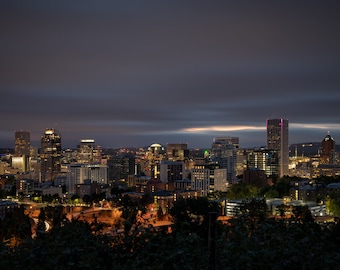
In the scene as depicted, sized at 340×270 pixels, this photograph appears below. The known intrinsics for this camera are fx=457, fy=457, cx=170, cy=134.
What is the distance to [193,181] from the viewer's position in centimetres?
4134

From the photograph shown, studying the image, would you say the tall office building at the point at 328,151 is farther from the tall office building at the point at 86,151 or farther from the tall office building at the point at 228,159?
the tall office building at the point at 86,151

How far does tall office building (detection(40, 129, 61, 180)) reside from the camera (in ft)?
240

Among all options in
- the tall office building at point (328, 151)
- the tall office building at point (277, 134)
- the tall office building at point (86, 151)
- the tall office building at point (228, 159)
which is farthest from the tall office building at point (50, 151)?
the tall office building at point (328, 151)

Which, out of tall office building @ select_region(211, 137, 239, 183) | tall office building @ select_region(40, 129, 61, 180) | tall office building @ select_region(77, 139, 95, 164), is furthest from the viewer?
tall office building @ select_region(77, 139, 95, 164)

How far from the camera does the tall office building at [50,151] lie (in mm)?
73125

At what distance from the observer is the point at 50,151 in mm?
78812

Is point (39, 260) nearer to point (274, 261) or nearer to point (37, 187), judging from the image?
point (274, 261)

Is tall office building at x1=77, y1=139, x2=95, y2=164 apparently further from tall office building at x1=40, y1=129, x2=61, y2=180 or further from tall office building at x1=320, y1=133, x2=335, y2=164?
tall office building at x1=320, y1=133, x2=335, y2=164

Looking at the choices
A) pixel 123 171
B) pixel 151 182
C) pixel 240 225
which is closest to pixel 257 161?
pixel 123 171

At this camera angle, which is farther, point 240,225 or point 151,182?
point 151,182

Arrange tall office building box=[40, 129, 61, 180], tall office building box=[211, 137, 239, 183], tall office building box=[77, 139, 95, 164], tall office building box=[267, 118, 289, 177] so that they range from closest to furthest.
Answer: tall office building box=[211, 137, 239, 183] → tall office building box=[267, 118, 289, 177] → tall office building box=[40, 129, 61, 180] → tall office building box=[77, 139, 95, 164]

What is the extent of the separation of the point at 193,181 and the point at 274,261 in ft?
126

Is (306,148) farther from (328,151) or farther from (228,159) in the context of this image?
(228,159)

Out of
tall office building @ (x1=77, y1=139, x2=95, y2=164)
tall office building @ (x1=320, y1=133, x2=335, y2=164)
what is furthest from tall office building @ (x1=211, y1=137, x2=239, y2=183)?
tall office building @ (x1=77, y1=139, x2=95, y2=164)
